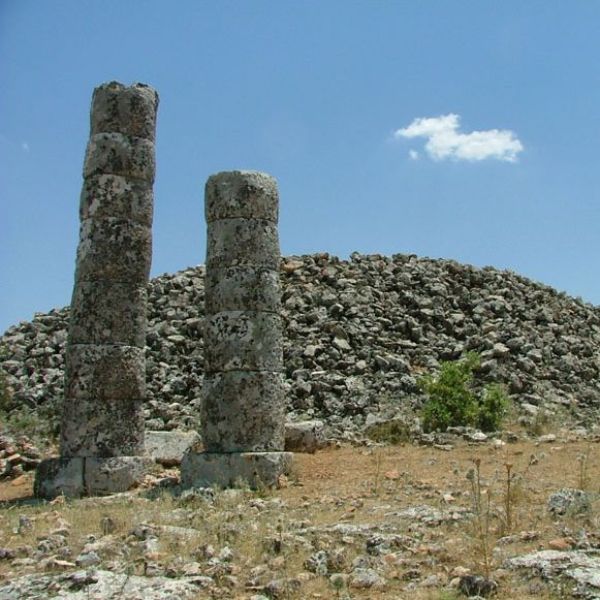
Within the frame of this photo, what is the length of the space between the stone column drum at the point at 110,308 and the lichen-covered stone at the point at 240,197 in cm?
136

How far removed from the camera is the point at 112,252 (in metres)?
12.3

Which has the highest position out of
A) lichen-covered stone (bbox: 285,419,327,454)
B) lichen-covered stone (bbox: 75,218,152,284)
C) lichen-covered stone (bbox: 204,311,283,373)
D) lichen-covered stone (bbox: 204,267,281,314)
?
lichen-covered stone (bbox: 75,218,152,284)

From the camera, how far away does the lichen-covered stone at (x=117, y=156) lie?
12578mm

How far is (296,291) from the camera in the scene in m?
21.2

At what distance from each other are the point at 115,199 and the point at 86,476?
4064 millimetres

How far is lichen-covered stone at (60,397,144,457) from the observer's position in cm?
1170

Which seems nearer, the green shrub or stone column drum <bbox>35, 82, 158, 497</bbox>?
stone column drum <bbox>35, 82, 158, 497</bbox>

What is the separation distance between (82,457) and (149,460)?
0.97 meters

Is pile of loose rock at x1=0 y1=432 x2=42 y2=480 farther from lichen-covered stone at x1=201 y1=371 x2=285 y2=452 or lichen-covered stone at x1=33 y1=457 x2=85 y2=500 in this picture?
lichen-covered stone at x1=201 y1=371 x2=285 y2=452

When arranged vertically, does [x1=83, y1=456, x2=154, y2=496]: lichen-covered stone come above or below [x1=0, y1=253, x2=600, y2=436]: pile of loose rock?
below

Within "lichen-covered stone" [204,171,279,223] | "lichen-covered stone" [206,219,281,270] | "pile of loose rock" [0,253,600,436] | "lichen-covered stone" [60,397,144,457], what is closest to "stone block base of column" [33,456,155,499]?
"lichen-covered stone" [60,397,144,457]

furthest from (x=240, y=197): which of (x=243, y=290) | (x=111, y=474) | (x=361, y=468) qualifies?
(x=111, y=474)

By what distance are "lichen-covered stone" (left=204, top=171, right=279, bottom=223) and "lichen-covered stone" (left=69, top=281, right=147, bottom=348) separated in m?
1.70

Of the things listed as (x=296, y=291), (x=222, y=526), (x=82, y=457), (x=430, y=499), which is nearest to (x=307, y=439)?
(x=82, y=457)
